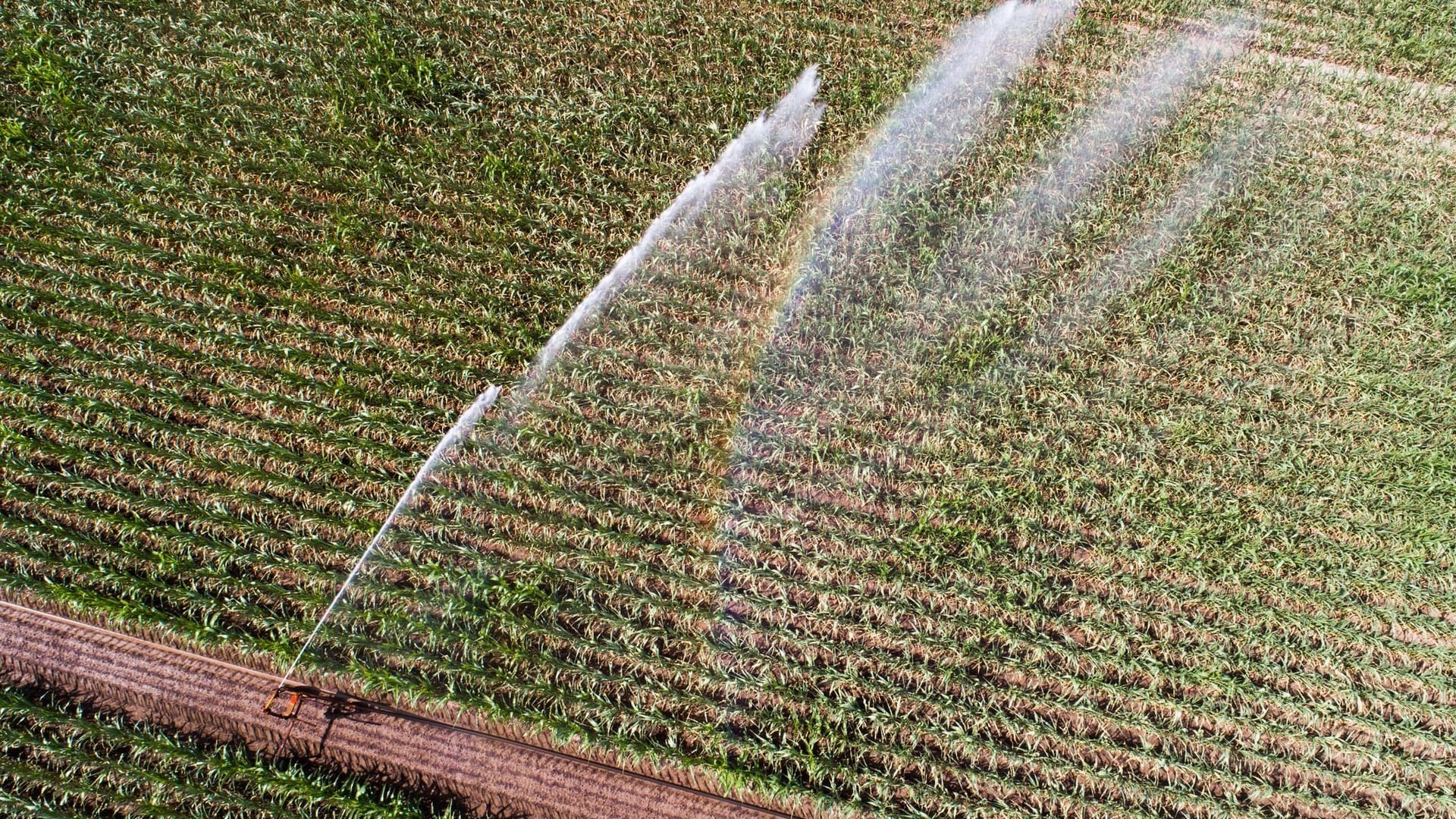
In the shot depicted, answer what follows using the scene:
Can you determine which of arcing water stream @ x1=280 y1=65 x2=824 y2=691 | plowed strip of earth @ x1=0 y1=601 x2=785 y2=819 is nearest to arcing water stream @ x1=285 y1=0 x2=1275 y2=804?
arcing water stream @ x1=280 y1=65 x2=824 y2=691

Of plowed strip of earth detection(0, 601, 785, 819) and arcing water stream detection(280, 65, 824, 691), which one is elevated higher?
arcing water stream detection(280, 65, 824, 691)

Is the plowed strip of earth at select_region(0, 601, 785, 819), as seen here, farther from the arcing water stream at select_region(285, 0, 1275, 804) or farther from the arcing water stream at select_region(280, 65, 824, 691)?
the arcing water stream at select_region(285, 0, 1275, 804)

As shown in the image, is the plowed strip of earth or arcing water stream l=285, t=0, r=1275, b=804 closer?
the plowed strip of earth

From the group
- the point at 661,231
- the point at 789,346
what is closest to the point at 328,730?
the point at 789,346

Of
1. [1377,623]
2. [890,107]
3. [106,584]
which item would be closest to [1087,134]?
[890,107]

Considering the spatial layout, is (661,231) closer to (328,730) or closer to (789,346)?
(789,346)

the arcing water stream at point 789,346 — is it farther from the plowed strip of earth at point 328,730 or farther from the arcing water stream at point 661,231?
the plowed strip of earth at point 328,730

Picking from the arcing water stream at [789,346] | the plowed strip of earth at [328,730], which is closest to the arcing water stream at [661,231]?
the arcing water stream at [789,346]

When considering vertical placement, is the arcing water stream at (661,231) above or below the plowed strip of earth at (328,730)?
above
